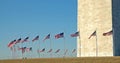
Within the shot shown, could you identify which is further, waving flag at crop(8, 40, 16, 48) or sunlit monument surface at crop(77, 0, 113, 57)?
waving flag at crop(8, 40, 16, 48)

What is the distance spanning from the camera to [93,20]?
9006cm

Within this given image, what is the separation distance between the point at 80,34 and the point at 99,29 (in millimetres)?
5897

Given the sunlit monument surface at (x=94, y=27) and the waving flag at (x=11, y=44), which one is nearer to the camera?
the sunlit monument surface at (x=94, y=27)

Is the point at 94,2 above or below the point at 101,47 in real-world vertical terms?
above

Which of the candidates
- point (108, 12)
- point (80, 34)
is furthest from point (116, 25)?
point (80, 34)

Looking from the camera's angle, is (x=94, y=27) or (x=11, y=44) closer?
(x=94, y=27)

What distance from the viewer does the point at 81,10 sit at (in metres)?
92.8

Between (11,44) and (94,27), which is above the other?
(94,27)

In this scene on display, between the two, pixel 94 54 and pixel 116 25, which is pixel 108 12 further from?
pixel 94 54
